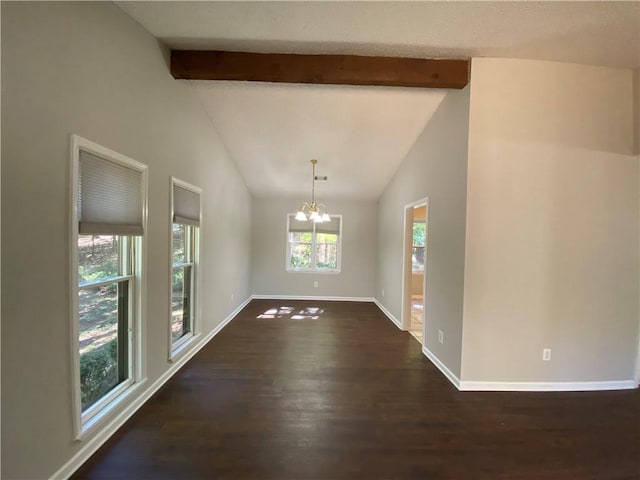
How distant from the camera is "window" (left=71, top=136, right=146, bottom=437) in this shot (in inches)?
70.6

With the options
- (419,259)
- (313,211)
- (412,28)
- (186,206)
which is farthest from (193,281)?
(419,259)

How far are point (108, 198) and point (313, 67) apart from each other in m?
2.15

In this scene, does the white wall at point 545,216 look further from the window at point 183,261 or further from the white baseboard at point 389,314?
the window at point 183,261

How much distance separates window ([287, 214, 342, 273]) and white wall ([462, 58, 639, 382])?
4.31 m

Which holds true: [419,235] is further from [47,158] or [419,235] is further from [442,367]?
[47,158]

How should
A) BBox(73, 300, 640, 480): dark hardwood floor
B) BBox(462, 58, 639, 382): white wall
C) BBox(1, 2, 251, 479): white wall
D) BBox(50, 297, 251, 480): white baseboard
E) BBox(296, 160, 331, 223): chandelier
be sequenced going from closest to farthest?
BBox(1, 2, 251, 479): white wall → BBox(50, 297, 251, 480): white baseboard → BBox(73, 300, 640, 480): dark hardwood floor → BBox(462, 58, 639, 382): white wall → BBox(296, 160, 331, 223): chandelier

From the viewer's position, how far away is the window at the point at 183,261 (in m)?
3.01

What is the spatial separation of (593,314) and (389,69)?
3122 millimetres

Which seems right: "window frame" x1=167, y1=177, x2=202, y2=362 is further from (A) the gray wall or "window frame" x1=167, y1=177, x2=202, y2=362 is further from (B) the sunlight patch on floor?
(A) the gray wall

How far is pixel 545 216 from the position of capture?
2.73 meters

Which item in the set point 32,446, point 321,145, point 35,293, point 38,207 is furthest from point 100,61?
point 321,145

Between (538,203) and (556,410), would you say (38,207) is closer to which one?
(538,203)

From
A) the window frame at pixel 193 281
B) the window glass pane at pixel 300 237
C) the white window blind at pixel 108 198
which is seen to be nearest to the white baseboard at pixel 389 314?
the window glass pane at pixel 300 237

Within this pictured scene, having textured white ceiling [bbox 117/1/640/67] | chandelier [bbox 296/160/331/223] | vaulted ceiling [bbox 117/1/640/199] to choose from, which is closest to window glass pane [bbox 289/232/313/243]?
chandelier [bbox 296/160/331/223]
